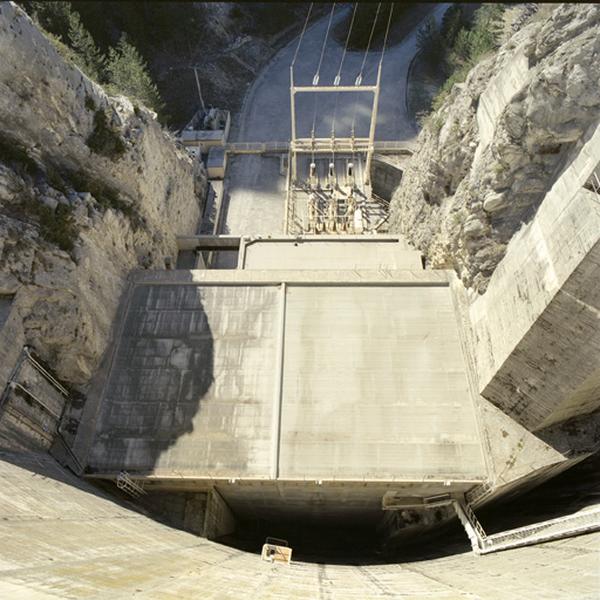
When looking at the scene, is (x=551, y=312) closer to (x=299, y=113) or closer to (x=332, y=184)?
(x=332, y=184)

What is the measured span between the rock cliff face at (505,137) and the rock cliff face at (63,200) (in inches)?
734

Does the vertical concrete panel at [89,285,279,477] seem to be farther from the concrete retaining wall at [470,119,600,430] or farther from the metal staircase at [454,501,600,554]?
the concrete retaining wall at [470,119,600,430]

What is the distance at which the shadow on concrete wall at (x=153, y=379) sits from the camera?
22125mm

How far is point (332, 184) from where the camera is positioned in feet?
142

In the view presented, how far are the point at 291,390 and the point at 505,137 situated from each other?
15.4 meters

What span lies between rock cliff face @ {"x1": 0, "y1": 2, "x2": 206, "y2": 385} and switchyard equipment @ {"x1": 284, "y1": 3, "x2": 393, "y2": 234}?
51.9ft

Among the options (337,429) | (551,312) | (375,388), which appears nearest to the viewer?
(551,312)

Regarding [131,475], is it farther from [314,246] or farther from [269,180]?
[269,180]

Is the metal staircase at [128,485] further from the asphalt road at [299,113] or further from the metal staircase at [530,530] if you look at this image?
the asphalt road at [299,113]

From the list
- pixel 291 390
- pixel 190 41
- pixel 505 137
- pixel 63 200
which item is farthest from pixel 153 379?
pixel 190 41

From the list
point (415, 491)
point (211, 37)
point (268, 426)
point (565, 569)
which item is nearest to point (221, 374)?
point (268, 426)

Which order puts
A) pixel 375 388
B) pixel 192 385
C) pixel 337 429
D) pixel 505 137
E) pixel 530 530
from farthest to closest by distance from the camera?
1. pixel 192 385
2. pixel 375 388
3. pixel 337 429
4. pixel 505 137
5. pixel 530 530

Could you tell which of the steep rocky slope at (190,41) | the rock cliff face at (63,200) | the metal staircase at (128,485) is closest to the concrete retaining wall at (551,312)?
the metal staircase at (128,485)

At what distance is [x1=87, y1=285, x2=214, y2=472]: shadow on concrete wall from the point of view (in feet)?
72.6
